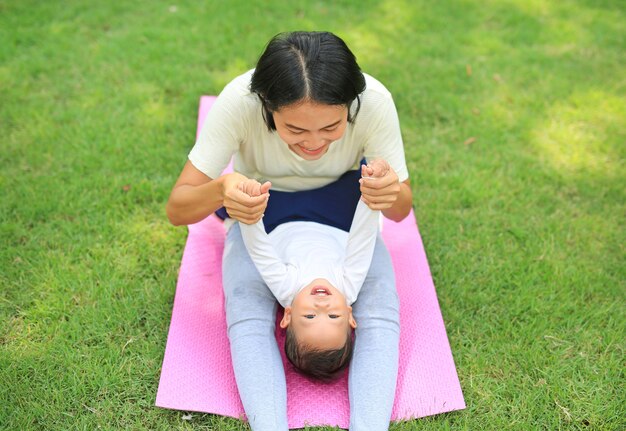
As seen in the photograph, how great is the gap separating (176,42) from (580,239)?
3314 millimetres

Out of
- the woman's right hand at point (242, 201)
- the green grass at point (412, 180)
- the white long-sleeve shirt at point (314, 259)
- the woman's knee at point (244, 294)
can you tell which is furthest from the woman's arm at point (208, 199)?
the green grass at point (412, 180)

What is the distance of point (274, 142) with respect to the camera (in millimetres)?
2572

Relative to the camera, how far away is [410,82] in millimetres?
4398

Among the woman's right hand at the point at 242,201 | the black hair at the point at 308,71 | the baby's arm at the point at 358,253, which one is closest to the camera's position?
the black hair at the point at 308,71

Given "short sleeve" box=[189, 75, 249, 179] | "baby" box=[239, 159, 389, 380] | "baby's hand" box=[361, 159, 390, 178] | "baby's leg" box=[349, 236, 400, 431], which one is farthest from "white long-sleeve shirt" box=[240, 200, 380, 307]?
"short sleeve" box=[189, 75, 249, 179]

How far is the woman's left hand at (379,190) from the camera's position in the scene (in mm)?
2252

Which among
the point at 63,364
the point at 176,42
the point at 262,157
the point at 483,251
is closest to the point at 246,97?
the point at 262,157

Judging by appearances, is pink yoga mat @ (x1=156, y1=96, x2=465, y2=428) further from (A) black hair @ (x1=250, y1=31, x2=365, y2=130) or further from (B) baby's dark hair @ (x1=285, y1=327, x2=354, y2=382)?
(A) black hair @ (x1=250, y1=31, x2=365, y2=130)

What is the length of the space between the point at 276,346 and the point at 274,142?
895 millimetres

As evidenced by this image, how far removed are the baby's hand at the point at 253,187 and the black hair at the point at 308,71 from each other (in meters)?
0.29

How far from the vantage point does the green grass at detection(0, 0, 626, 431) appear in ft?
8.25

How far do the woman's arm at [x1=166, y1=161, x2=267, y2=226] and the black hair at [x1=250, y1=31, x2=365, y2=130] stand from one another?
0.36 metres

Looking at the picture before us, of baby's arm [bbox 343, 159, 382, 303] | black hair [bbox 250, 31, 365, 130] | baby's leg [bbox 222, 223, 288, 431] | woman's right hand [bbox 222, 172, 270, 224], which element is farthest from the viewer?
baby's arm [bbox 343, 159, 382, 303]

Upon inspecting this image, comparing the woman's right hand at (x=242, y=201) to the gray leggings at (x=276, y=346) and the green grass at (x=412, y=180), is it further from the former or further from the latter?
the green grass at (x=412, y=180)
